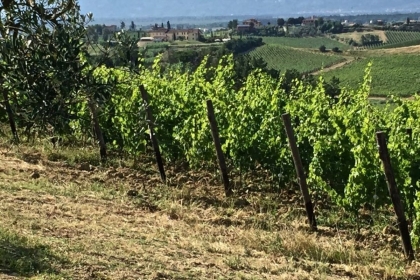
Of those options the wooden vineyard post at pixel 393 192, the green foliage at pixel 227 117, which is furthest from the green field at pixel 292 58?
the wooden vineyard post at pixel 393 192

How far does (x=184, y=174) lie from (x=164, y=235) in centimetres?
415

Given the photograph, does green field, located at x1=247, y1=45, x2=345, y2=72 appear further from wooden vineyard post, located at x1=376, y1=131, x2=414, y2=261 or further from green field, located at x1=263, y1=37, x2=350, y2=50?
wooden vineyard post, located at x1=376, y1=131, x2=414, y2=261

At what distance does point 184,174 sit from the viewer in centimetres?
1102

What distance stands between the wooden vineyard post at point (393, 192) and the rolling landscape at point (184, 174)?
17 millimetres

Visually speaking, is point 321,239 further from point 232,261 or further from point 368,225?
point 232,261

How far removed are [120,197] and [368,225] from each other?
4.20 m

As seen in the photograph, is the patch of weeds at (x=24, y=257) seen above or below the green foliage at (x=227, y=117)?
below

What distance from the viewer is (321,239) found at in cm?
727

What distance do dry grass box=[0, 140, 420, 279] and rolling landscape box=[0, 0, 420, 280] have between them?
0.03 m

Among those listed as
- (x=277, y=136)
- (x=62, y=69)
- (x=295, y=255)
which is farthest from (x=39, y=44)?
(x=277, y=136)

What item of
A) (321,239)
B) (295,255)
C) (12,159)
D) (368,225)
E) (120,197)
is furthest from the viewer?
(12,159)

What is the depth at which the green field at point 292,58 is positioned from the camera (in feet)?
236

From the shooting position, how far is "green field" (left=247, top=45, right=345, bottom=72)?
72050 millimetres

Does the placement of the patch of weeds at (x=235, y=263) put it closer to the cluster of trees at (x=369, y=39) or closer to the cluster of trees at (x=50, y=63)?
the cluster of trees at (x=50, y=63)
